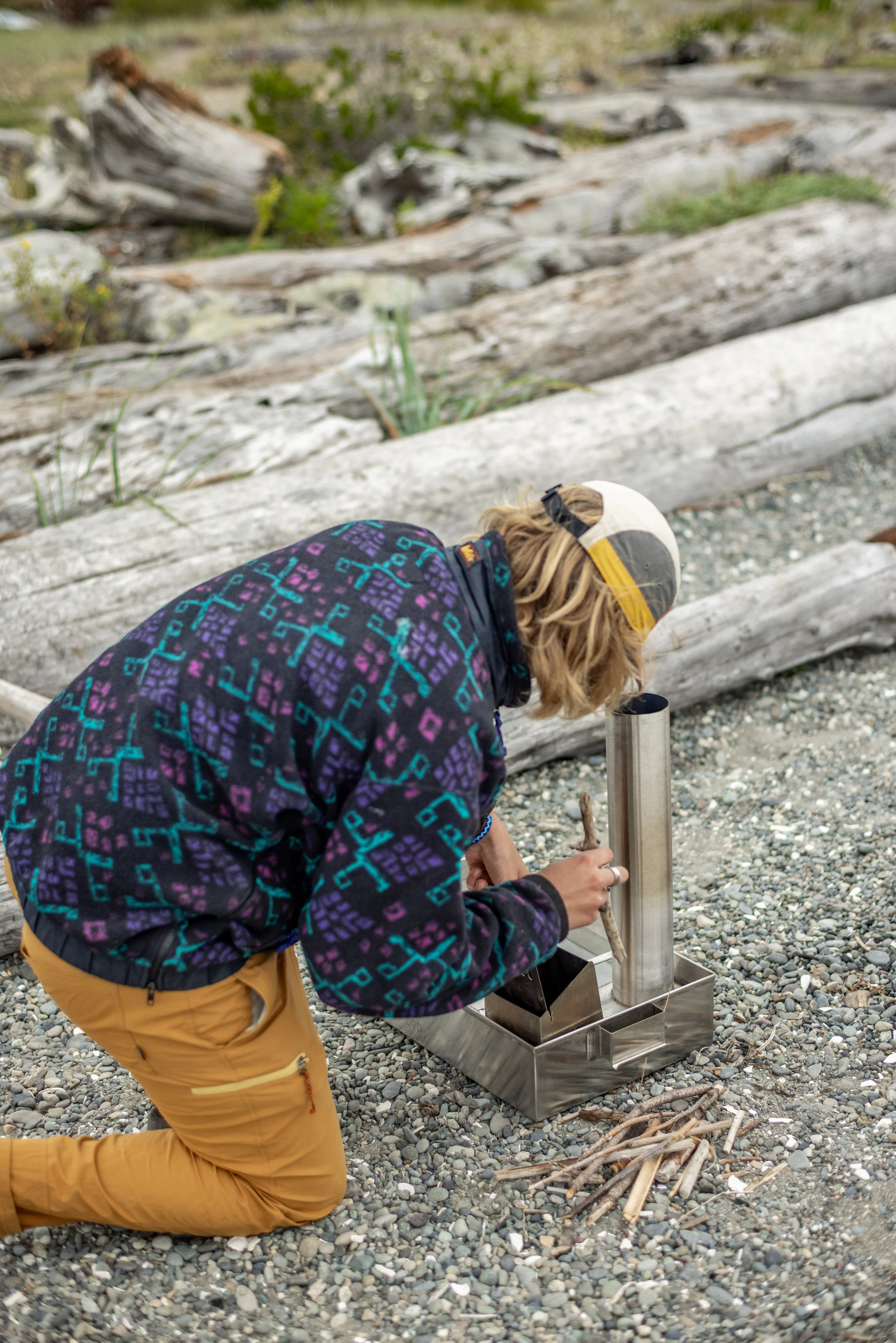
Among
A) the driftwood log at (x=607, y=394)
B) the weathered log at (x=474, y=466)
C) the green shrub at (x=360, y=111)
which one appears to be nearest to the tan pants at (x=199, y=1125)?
the weathered log at (x=474, y=466)

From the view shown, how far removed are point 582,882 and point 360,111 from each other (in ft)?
26.4

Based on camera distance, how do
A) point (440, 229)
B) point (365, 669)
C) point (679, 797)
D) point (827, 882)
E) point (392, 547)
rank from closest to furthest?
point (365, 669) → point (392, 547) → point (827, 882) → point (679, 797) → point (440, 229)

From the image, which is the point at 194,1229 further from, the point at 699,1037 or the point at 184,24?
the point at 184,24

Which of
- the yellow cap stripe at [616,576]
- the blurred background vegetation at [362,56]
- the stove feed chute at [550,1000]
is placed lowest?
the stove feed chute at [550,1000]

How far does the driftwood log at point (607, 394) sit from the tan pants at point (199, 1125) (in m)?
2.55

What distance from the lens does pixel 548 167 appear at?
8094 millimetres

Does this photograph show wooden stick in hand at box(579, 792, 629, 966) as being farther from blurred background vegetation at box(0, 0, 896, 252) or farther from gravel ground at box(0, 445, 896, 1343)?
blurred background vegetation at box(0, 0, 896, 252)

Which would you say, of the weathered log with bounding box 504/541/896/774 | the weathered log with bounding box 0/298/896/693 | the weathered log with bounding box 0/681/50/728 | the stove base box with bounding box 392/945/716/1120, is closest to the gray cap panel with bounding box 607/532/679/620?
the stove base box with bounding box 392/945/716/1120

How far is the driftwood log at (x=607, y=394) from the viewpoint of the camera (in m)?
4.61

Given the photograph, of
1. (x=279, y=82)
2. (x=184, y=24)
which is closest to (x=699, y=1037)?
(x=279, y=82)

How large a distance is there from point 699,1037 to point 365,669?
1.35 metres

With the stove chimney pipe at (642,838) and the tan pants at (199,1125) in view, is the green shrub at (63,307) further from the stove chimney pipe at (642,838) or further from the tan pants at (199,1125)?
→ the tan pants at (199,1125)

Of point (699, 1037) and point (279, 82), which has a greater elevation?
point (279, 82)

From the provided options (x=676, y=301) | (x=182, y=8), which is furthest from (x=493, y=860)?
(x=182, y=8)
